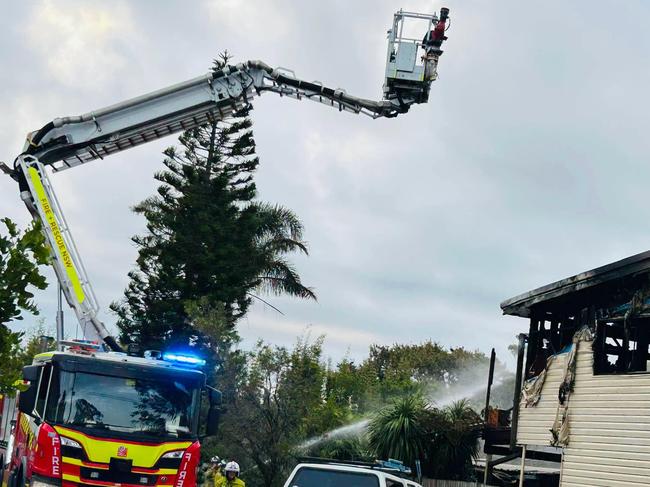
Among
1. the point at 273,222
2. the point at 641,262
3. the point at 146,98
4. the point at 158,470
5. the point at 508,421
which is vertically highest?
the point at 273,222

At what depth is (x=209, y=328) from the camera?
31.3 m

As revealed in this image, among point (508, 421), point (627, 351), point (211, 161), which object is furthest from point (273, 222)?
point (627, 351)

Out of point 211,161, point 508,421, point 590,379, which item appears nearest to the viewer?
point 590,379

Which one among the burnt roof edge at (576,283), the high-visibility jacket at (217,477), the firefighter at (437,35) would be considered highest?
the firefighter at (437,35)

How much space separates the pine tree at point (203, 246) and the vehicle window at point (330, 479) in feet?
83.9

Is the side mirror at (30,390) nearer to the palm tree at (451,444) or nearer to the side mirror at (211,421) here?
the side mirror at (211,421)

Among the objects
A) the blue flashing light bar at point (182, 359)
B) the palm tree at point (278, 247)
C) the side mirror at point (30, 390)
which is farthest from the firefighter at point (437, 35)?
the palm tree at point (278, 247)

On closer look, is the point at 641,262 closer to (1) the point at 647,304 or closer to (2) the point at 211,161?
(1) the point at 647,304

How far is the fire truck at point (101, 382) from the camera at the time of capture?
14656 mm

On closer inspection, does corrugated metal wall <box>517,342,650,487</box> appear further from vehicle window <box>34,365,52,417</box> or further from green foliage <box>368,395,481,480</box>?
vehicle window <box>34,365,52,417</box>

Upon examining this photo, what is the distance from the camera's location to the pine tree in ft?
135

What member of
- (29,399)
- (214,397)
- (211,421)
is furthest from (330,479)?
(29,399)

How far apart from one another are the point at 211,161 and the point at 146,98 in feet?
76.1

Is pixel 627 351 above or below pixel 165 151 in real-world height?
below
